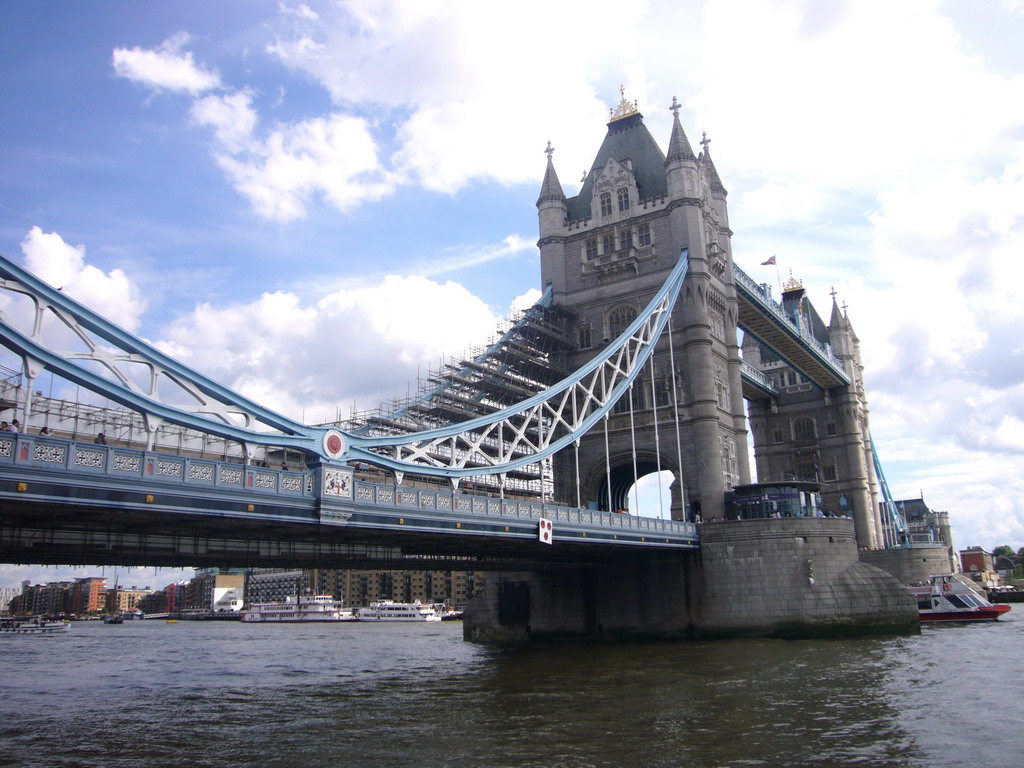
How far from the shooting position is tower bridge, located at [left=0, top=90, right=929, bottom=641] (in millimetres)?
21906

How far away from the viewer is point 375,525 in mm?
26906

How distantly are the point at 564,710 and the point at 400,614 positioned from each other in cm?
9983

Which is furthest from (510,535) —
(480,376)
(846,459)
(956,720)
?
(846,459)

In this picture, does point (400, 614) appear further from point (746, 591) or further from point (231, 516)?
point (231, 516)

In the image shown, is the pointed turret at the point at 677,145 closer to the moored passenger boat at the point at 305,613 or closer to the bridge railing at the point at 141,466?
the bridge railing at the point at 141,466

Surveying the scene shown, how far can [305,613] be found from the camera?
126 m

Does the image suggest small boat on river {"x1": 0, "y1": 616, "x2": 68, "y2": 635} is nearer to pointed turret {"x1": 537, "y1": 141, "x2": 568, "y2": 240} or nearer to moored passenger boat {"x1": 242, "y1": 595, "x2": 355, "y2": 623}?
moored passenger boat {"x1": 242, "y1": 595, "x2": 355, "y2": 623}

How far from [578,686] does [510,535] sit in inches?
243

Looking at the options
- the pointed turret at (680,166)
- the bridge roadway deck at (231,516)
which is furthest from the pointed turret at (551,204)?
the bridge roadway deck at (231,516)

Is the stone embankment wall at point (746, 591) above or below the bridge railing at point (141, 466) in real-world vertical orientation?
below

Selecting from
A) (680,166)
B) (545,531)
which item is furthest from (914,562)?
(545,531)

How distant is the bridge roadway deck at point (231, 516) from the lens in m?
19.6

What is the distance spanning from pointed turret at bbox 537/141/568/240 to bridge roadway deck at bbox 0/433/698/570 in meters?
27.1

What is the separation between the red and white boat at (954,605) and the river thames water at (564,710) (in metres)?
19.5
